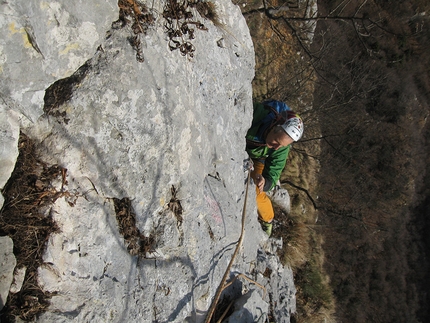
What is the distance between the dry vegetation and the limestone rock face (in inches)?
164

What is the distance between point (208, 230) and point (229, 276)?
849 millimetres

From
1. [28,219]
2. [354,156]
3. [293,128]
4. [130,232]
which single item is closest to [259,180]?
[293,128]

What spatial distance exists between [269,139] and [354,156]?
789 cm

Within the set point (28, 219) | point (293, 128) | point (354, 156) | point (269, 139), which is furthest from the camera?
point (354, 156)

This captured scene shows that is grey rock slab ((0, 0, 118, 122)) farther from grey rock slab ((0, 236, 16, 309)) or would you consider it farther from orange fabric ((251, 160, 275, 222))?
orange fabric ((251, 160, 275, 222))

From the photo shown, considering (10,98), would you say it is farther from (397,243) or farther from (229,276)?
(397,243)

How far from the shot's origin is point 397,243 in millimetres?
11438

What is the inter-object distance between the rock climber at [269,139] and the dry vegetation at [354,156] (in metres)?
2.54

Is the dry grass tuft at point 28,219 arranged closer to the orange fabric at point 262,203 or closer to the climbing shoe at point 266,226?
the orange fabric at point 262,203

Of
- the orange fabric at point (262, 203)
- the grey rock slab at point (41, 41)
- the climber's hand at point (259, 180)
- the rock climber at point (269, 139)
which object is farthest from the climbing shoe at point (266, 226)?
the grey rock slab at point (41, 41)

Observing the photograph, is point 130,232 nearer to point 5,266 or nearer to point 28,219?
point 28,219

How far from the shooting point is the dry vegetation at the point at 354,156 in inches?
324

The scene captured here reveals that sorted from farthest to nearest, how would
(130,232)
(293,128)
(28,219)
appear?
(293,128)
(130,232)
(28,219)

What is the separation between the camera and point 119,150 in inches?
102
